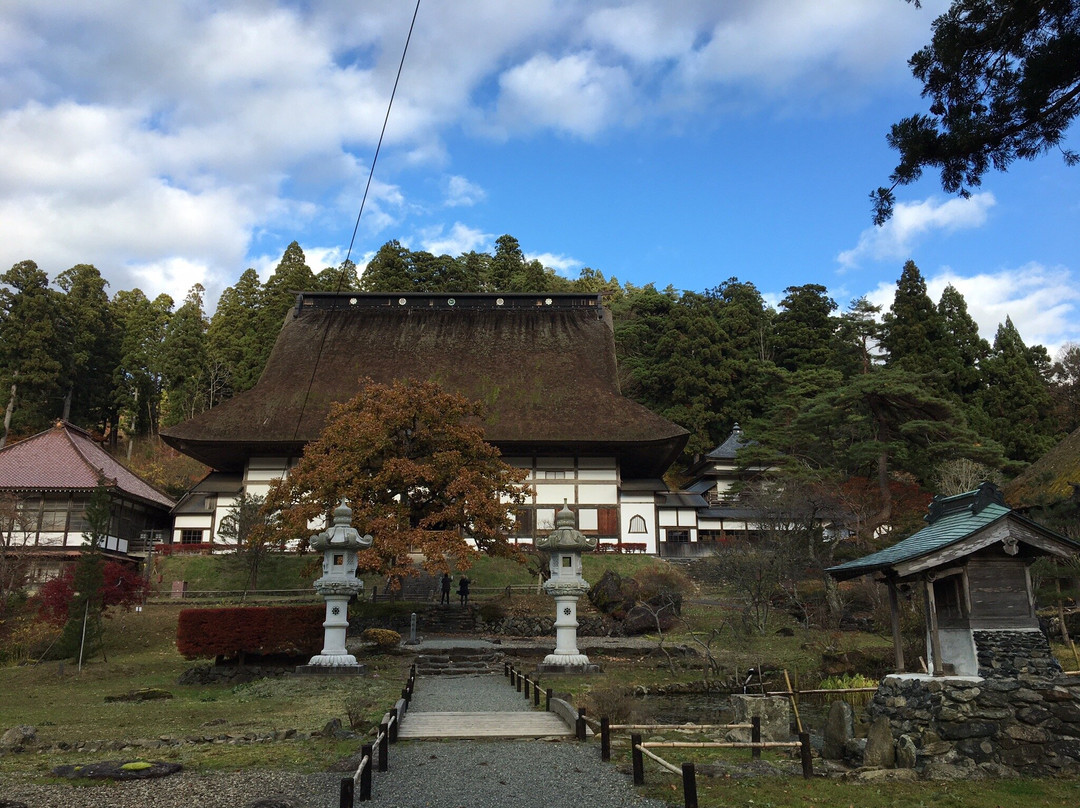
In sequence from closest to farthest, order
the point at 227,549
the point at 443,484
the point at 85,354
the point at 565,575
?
the point at 565,575 → the point at 443,484 → the point at 227,549 → the point at 85,354

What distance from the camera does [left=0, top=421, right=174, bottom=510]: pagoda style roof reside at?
27.9 m

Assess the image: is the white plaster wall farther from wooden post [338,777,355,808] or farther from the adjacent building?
the adjacent building

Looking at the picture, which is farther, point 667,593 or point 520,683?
point 667,593

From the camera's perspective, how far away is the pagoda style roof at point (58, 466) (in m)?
27.9

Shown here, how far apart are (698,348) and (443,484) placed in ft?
90.3

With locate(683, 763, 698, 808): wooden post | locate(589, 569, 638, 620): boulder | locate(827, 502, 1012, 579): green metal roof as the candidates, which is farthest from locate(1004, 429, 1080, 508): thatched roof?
locate(683, 763, 698, 808): wooden post

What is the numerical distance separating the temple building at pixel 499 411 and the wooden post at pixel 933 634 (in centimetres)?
2142

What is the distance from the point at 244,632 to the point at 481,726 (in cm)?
749

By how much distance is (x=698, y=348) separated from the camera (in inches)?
1783

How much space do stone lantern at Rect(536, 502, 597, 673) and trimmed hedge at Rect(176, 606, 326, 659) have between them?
4.73 m

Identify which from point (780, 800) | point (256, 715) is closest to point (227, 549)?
point (256, 715)

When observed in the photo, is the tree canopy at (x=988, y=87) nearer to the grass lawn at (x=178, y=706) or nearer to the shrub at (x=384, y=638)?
the grass lawn at (x=178, y=706)

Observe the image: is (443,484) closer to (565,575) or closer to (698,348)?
(565,575)

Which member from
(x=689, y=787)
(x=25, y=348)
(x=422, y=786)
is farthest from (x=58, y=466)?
(x=689, y=787)
